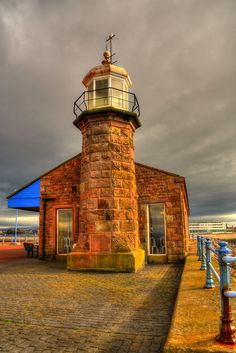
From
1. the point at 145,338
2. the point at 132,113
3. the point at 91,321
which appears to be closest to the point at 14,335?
the point at 91,321

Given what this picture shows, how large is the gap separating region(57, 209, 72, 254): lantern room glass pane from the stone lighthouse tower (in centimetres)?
337

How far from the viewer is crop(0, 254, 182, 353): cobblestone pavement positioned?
3355 millimetres

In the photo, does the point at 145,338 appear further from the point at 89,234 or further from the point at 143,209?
the point at 143,209

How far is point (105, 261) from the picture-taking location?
30.7 ft

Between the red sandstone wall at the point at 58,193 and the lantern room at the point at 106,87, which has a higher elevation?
the lantern room at the point at 106,87

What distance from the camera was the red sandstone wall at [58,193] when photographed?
13375 mm

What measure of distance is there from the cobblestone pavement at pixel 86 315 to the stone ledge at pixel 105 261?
1560 millimetres

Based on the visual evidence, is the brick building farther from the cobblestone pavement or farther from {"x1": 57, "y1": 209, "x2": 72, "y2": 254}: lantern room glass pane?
the cobblestone pavement

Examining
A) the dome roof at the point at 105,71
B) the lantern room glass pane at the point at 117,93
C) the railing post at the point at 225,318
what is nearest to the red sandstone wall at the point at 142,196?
the lantern room glass pane at the point at 117,93

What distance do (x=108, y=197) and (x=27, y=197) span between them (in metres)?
6.62

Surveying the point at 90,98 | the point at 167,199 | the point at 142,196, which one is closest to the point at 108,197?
the point at 142,196

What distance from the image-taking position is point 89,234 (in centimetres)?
981

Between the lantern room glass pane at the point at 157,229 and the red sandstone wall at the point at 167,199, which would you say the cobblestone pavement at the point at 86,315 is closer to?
the red sandstone wall at the point at 167,199

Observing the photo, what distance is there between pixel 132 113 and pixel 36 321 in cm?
815
